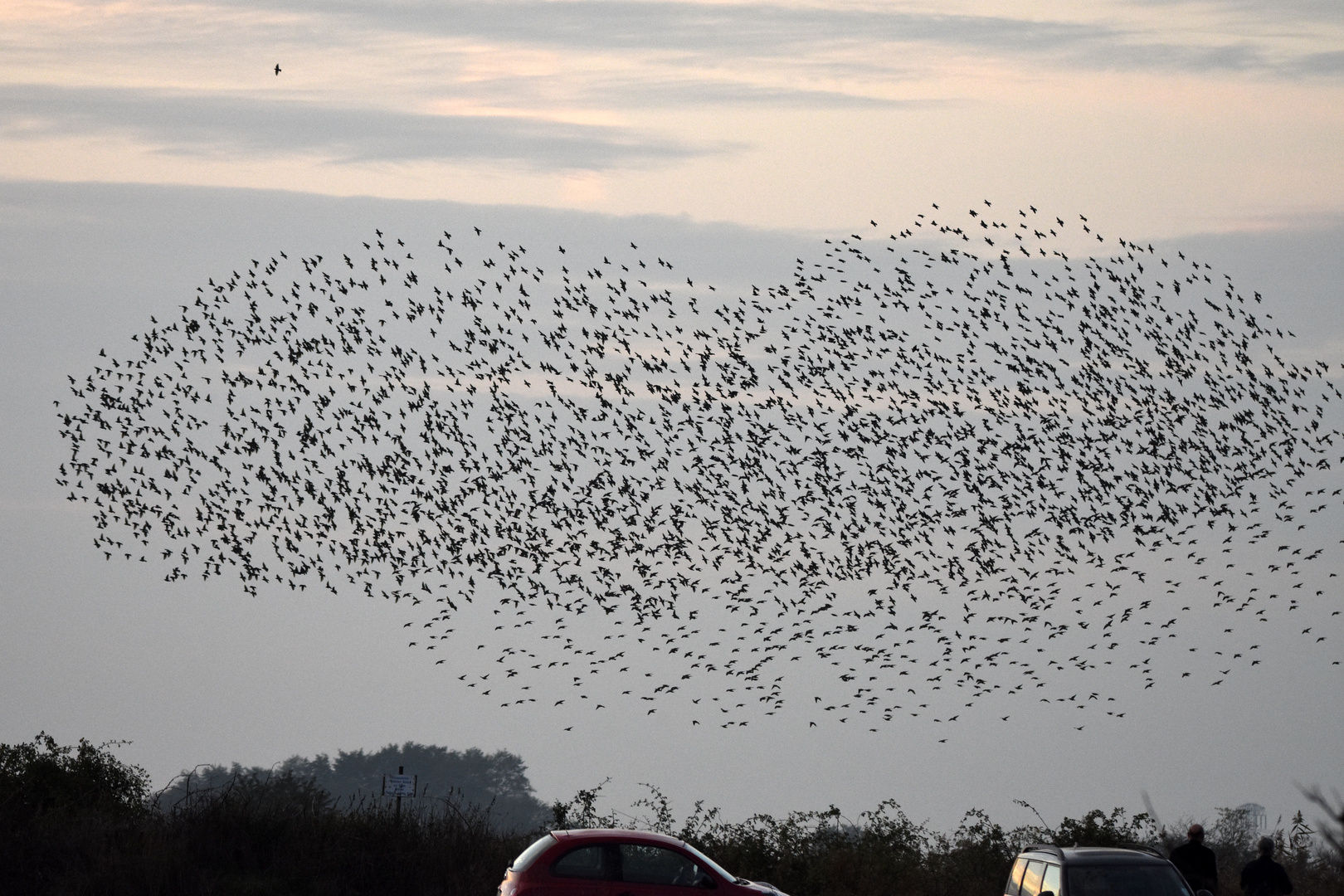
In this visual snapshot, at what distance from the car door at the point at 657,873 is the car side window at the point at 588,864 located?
0.49 ft

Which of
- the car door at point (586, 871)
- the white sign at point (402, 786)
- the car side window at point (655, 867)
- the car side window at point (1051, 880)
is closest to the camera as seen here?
the car side window at point (1051, 880)

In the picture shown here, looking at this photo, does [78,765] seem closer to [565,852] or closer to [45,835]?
[45,835]

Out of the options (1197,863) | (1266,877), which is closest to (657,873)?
(1197,863)

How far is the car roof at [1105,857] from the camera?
15883 mm

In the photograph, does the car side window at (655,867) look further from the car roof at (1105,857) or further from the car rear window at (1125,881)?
the car rear window at (1125,881)

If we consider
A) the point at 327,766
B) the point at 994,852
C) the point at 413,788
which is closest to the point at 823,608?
the point at 994,852

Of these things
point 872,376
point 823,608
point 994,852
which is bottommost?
point 994,852

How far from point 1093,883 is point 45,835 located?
18.4m

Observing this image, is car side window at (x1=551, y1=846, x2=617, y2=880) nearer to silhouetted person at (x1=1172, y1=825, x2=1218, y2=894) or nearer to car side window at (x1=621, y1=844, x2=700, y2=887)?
car side window at (x1=621, y1=844, x2=700, y2=887)

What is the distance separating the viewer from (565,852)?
1817 centimetres

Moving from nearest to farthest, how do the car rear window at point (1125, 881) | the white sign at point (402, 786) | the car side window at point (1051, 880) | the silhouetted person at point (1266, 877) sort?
the car rear window at point (1125, 881) → the car side window at point (1051, 880) → the silhouetted person at point (1266, 877) → the white sign at point (402, 786)

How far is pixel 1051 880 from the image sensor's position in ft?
52.5

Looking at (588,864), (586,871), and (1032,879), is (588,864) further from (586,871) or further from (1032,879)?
(1032,879)

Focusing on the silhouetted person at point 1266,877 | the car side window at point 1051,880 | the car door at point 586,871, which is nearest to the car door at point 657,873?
the car door at point 586,871
